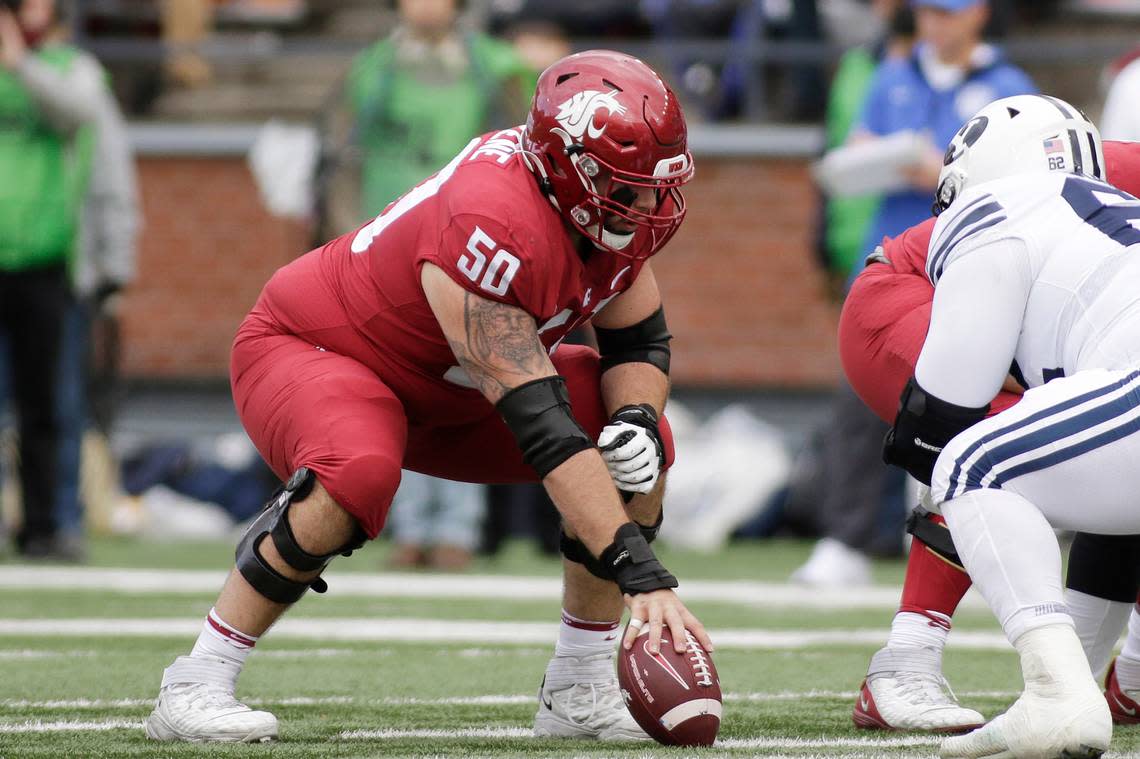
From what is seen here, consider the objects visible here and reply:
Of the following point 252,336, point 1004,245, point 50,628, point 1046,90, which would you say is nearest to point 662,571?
point 1004,245

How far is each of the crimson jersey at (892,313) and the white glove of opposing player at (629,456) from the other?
27.1 inches

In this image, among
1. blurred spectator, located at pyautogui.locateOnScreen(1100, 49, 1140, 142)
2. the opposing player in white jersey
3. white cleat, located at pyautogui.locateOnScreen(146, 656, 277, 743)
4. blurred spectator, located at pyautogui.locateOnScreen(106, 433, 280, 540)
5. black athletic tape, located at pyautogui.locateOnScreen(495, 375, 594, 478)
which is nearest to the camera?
the opposing player in white jersey

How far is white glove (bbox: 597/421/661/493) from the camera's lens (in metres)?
3.86

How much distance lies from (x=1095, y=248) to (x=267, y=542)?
5.69 ft

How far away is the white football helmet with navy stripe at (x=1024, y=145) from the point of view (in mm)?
3785

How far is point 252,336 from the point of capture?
4242 mm

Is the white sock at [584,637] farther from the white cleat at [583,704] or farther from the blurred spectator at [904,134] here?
the blurred spectator at [904,134]

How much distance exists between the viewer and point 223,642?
3.90 metres

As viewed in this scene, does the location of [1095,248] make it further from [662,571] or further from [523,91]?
[523,91]

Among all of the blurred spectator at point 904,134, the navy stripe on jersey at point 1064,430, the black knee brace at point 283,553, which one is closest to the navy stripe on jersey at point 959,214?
the navy stripe on jersey at point 1064,430

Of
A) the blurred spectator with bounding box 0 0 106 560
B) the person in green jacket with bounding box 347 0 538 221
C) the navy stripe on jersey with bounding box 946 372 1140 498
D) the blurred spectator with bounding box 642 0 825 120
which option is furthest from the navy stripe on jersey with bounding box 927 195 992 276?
the blurred spectator with bounding box 642 0 825 120

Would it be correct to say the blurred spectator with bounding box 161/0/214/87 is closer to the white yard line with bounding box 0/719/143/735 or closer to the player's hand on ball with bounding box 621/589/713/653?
the white yard line with bounding box 0/719/143/735

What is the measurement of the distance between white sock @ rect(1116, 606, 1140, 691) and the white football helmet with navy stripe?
1014 millimetres

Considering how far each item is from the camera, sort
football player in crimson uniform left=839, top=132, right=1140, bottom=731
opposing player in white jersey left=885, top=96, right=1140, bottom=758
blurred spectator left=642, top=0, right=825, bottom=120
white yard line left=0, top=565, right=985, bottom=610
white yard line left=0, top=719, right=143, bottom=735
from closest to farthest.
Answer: opposing player in white jersey left=885, top=96, right=1140, bottom=758 → white yard line left=0, top=719, right=143, bottom=735 → football player in crimson uniform left=839, top=132, right=1140, bottom=731 → white yard line left=0, top=565, right=985, bottom=610 → blurred spectator left=642, top=0, right=825, bottom=120
